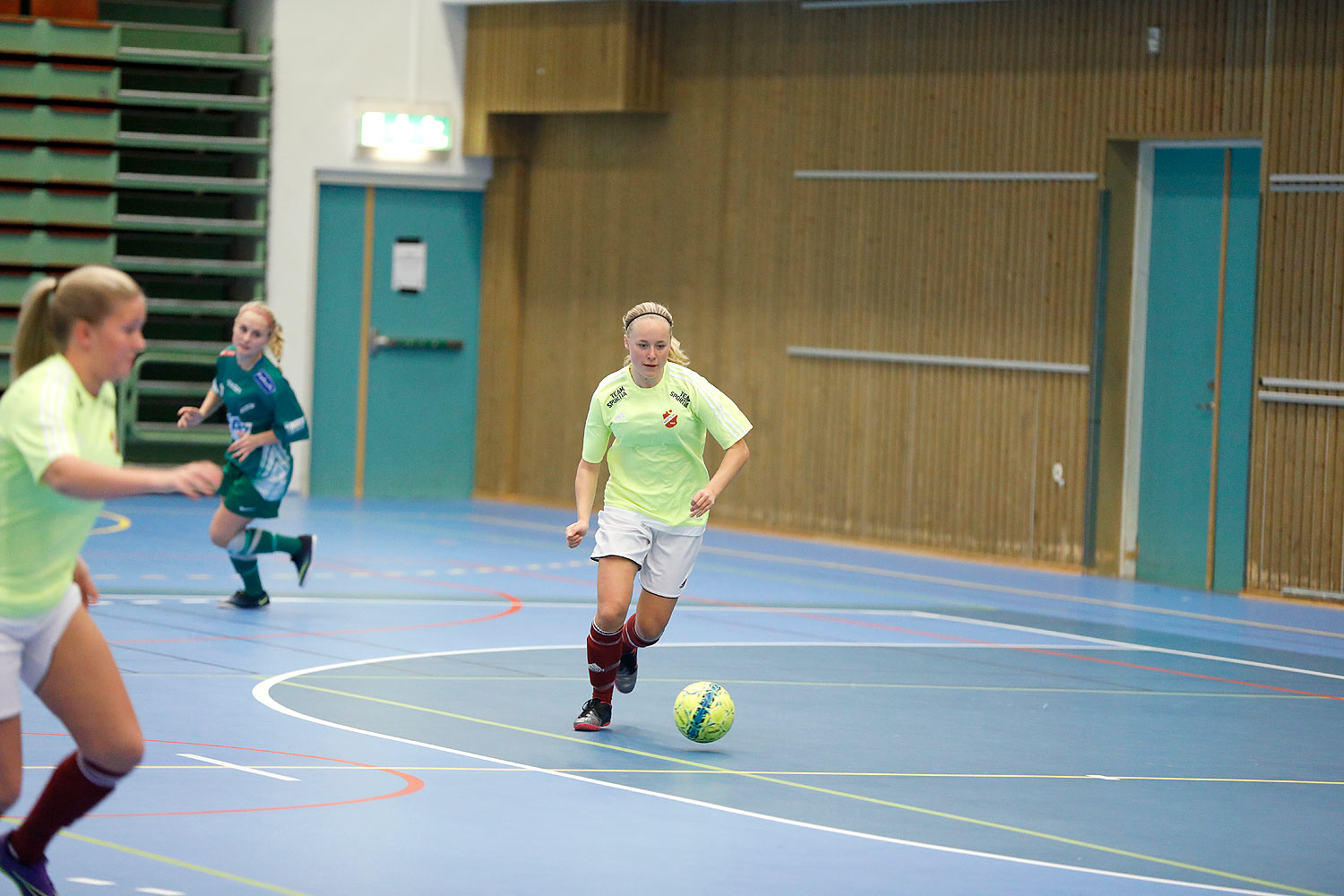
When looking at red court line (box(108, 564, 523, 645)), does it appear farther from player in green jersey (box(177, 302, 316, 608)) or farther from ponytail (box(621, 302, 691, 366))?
ponytail (box(621, 302, 691, 366))

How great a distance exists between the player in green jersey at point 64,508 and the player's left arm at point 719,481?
116 inches

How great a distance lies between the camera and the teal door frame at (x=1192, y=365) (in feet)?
43.5

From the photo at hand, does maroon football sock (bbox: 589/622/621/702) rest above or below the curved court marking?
above

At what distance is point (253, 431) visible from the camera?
1042 cm

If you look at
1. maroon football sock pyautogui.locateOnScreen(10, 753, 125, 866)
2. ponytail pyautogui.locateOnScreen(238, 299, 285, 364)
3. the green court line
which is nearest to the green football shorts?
ponytail pyautogui.locateOnScreen(238, 299, 285, 364)

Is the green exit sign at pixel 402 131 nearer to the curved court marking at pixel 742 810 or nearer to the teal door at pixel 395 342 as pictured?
the teal door at pixel 395 342

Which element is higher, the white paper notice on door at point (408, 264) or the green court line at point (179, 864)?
the white paper notice on door at point (408, 264)

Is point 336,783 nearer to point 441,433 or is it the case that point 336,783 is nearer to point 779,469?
point 779,469

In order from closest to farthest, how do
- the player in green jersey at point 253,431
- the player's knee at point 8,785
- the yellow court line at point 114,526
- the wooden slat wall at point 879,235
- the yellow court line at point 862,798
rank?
the player's knee at point 8,785, the yellow court line at point 862,798, the player in green jersey at point 253,431, the wooden slat wall at point 879,235, the yellow court line at point 114,526

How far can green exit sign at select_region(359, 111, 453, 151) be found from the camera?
1669cm

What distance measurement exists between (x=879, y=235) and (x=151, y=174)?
7.53 m

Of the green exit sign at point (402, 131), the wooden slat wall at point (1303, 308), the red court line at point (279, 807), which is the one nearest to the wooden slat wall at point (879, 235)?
the wooden slat wall at point (1303, 308)

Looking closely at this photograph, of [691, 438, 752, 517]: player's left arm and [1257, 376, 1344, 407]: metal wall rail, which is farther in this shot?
[1257, 376, 1344, 407]: metal wall rail

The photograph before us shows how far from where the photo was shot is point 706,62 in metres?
16.1
